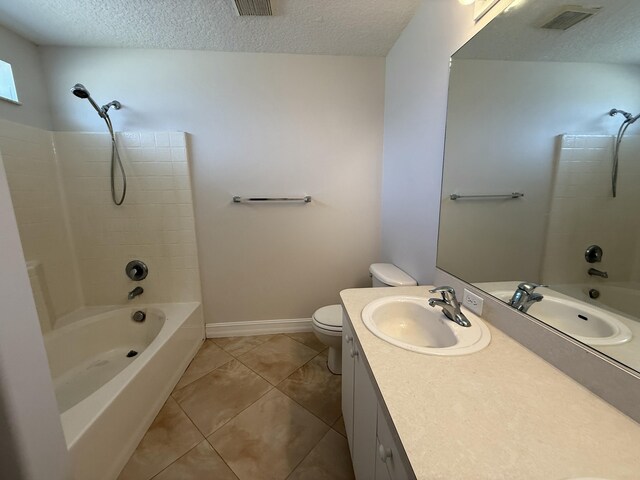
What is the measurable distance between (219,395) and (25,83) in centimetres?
244

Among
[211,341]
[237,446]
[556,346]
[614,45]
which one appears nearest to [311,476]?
[237,446]

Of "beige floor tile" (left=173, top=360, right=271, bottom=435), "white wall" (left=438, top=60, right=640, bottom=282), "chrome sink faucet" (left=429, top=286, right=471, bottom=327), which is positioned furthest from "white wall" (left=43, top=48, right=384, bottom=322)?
"chrome sink faucet" (left=429, top=286, right=471, bottom=327)

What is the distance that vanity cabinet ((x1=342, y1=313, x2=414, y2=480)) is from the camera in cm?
60

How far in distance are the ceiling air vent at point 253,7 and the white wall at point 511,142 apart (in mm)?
1081

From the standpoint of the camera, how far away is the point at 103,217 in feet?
6.13

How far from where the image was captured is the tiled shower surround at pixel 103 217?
1.67 m

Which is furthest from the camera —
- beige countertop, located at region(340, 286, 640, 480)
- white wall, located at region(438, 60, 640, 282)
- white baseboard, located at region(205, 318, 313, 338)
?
white baseboard, located at region(205, 318, 313, 338)

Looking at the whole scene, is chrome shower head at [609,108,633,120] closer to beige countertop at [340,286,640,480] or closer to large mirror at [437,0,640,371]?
large mirror at [437,0,640,371]

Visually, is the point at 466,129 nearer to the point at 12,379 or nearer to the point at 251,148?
the point at 251,148

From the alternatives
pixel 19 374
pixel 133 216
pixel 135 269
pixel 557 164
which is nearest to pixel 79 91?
pixel 133 216

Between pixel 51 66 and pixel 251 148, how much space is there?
1475mm

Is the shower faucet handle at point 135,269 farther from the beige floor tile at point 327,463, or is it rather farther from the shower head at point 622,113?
the shower head at point 622,113

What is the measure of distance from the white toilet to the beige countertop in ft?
Result: 2.64

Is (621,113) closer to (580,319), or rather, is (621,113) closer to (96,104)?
(580,319)
